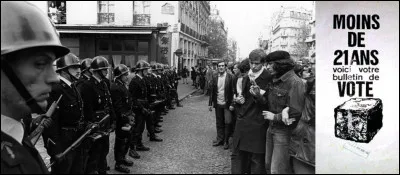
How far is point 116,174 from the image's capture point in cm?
502

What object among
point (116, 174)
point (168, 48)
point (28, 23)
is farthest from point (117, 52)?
point (28, 23)

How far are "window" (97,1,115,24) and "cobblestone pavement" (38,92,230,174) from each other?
42.3 ft

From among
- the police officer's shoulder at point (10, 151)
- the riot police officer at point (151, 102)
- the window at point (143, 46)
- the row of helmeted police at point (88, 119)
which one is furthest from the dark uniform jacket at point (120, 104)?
the window at point (143, 46)

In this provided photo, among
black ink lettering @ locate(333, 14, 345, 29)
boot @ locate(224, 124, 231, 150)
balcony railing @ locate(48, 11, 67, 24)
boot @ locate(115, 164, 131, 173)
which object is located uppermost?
balcony railing @ locate(48, 11, 67, 24)

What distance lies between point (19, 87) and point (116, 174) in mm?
4005

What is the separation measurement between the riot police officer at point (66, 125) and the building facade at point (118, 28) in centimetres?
1680

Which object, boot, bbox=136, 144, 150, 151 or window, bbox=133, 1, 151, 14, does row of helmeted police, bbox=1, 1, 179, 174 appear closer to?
boot, bbox=136, 144, 150, 151

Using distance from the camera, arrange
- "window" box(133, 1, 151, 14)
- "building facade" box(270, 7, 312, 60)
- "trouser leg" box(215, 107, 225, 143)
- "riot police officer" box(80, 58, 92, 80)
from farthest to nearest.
A: "window" box(133, 1, 151, 14), "trouser leg" box(215, 107, 225, 143), "riot police officer" box(80, 58, 92, 80), "building facade" box(270, 7, 312, 60)

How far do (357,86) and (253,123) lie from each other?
5.72ft

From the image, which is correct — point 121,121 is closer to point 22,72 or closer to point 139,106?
point 139,106

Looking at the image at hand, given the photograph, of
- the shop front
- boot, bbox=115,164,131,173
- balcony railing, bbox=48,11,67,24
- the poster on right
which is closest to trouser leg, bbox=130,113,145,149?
boot, bbox=115,164,131,173

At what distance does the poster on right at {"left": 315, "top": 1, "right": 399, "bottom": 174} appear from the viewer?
207 cm

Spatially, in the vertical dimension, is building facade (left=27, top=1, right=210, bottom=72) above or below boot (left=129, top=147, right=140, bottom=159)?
above

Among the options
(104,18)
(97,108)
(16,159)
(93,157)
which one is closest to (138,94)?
(97,108)
